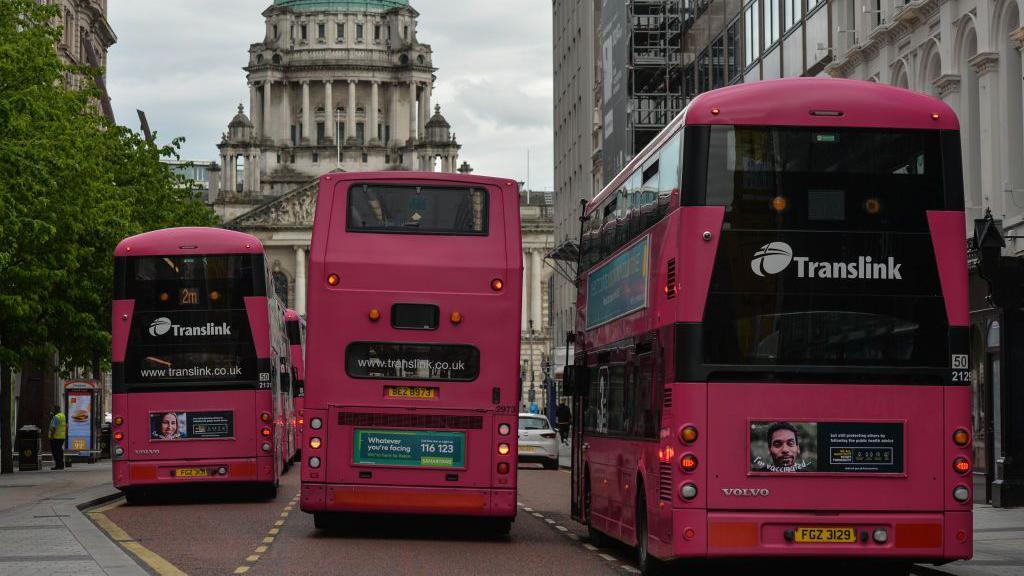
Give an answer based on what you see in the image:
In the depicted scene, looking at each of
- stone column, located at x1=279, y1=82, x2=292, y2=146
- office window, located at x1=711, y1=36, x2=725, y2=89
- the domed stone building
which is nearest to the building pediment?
the domed stone building

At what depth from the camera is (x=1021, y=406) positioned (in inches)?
899

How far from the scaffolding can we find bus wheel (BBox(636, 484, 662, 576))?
1635 inches

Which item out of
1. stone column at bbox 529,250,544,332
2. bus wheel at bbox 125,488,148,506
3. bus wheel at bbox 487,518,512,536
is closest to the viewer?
bus wheel at bbox 487,518,512,536

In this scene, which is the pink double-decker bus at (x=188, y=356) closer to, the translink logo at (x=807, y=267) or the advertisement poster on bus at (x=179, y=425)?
the advertisement poster on bus at (x=179, y=425)

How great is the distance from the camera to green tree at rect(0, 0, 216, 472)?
104 ft

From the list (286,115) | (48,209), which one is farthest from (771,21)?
(286,115)

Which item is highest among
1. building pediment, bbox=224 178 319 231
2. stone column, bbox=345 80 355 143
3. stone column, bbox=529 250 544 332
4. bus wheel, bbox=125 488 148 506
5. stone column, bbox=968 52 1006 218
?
stone column, bbox=345 80 355 143

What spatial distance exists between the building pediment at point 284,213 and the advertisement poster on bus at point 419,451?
120511 mm

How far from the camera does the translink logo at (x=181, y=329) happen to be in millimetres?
26609

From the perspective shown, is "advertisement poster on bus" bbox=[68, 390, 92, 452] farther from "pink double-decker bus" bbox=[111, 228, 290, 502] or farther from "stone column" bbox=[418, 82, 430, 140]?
"stone column" bbox=[418, 82, 430, 140]

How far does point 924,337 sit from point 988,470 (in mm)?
11220

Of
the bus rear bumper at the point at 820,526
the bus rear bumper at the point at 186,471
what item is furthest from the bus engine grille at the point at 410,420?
the bus rear bumper at the point at 186,471

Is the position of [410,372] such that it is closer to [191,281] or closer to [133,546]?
[133,546]

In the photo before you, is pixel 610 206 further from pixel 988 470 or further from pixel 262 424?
pixel 262 424
